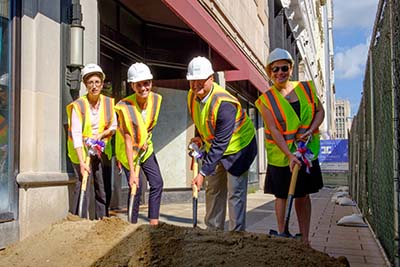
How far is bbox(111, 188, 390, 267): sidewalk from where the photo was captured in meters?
4.40

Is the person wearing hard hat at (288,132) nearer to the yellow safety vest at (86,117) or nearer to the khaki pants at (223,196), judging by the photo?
the khaki pants at (223,196)

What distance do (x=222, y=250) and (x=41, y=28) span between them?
270 cm

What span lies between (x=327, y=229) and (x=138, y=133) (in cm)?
278

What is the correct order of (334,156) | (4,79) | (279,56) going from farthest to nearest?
1. (334,156)
2. (4,79)
3. (279,56)

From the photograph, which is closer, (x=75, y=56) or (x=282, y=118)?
(x=282, y=118)

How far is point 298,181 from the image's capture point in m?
3.95

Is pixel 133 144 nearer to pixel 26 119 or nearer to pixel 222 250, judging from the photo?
pixel 26 119

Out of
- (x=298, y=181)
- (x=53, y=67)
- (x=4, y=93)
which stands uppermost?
(x=53, y=67)

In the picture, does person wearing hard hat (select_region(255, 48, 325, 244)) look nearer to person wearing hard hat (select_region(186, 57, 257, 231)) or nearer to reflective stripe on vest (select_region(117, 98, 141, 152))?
person wearing hard hat (select_region(186, 57, 257, 231))

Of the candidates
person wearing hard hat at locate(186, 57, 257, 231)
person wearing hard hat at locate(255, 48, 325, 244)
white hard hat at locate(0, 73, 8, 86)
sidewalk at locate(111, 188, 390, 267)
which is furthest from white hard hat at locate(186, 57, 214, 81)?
sidewalk at locate(111, 188, 390, 267)

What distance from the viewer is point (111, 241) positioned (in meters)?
3.57

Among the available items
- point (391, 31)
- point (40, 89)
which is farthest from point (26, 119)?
point (391, 31)

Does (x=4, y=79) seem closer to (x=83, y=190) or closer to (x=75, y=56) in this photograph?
(x=75, y=56)

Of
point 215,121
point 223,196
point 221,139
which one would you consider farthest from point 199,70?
point 223,196
